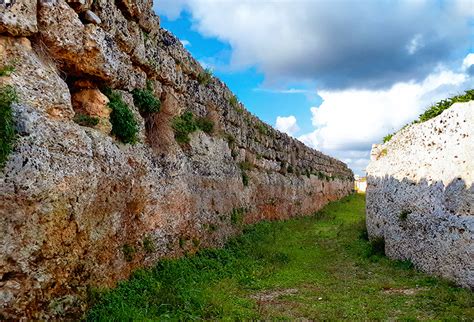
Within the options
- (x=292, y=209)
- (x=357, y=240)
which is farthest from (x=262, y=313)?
(x=292, y=209)

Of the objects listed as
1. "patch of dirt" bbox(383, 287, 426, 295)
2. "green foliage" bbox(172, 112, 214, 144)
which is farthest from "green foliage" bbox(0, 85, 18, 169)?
"patch of dirt" bbox(383, 287, 426, 295)

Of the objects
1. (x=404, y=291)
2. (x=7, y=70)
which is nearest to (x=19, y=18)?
(x=7, y=70)

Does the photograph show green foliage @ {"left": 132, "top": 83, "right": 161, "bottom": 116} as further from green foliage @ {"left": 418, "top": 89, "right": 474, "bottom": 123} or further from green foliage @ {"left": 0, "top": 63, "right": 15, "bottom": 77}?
green foliage @ {"left": 418, "top": 89, "right": 474, "bottom": 123}

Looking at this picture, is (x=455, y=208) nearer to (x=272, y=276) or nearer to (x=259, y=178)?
(x=272, y=276)

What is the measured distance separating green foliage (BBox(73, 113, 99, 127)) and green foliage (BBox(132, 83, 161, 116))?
1430 mm

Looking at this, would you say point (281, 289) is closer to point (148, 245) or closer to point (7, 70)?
point (148, 245)

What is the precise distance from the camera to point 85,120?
20.0ft

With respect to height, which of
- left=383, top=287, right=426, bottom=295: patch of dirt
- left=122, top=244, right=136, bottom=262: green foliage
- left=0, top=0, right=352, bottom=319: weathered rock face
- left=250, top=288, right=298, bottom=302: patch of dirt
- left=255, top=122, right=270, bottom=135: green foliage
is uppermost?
left=255, top=122, right=270, bottom=135: green foliage

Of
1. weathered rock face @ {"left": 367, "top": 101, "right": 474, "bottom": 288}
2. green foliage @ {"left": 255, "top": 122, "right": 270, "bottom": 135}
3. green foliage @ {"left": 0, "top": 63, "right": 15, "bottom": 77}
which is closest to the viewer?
green foliage @ {"left": 0, "top": 63, "right": 15, "bottom": 77}

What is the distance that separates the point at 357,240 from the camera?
1259cm

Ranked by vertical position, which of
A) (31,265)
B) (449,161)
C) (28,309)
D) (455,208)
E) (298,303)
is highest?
(449,161)

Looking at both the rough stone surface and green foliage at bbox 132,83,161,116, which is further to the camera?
green foliage at bbox 132,83,161,116

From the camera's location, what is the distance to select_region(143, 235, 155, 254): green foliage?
681 cm

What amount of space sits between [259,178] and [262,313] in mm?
8544
